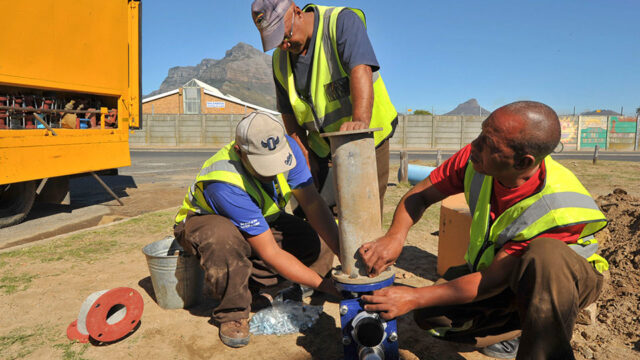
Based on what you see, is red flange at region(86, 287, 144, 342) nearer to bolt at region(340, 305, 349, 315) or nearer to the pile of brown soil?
bolt at region(340, 305, 349, 315)

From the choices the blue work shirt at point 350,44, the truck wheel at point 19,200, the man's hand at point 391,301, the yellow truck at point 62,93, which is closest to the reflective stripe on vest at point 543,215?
the man's hand at point 391,301

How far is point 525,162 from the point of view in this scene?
163 cm

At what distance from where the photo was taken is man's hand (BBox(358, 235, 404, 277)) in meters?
1.89

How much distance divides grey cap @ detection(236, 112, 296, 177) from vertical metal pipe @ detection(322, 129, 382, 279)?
0.49m

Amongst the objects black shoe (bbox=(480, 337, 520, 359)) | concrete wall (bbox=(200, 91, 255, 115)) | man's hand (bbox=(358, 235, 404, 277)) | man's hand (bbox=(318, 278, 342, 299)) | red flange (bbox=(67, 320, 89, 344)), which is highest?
concrete wall (bbox=(200, 91, 255, 115))

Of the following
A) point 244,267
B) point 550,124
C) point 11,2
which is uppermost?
point 11,2

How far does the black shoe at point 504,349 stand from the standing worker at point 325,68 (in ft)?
4.20

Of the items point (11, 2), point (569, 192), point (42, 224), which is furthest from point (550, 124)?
point (42, 224)

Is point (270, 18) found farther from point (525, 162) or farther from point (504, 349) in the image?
point (504, 349)

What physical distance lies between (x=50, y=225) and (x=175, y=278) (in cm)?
382

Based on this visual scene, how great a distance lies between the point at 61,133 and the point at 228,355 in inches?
187

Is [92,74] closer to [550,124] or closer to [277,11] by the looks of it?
[277,11]

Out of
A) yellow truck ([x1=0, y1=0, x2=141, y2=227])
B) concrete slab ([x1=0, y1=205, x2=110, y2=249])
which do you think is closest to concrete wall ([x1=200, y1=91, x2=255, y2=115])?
yellow truck ([x1=0, y1=0, x2=141, y2=227])

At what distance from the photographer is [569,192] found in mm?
1739
